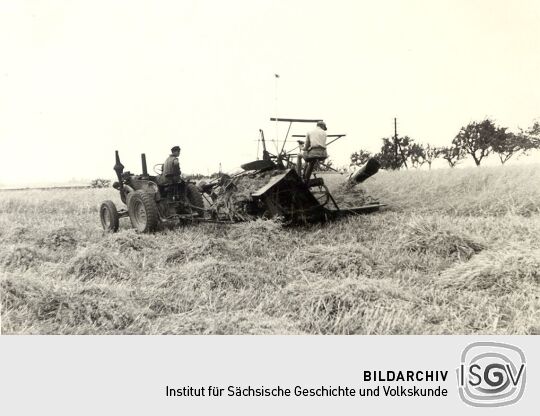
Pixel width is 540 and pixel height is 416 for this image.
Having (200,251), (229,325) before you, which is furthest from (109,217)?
(229,325)

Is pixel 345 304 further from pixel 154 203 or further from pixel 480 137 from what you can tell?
pixel 480 137

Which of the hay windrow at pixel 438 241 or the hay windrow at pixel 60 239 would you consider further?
the hay windrow at pixel 60 239

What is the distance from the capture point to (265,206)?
716 cm

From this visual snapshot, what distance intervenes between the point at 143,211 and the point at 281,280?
4079 mm

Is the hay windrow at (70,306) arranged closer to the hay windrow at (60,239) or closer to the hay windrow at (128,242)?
the hay windrow at (128,242)

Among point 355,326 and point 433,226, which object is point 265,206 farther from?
point 355,326

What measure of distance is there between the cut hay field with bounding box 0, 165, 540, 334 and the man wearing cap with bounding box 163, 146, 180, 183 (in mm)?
1144

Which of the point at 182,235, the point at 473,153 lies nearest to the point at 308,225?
the point at 182,235
